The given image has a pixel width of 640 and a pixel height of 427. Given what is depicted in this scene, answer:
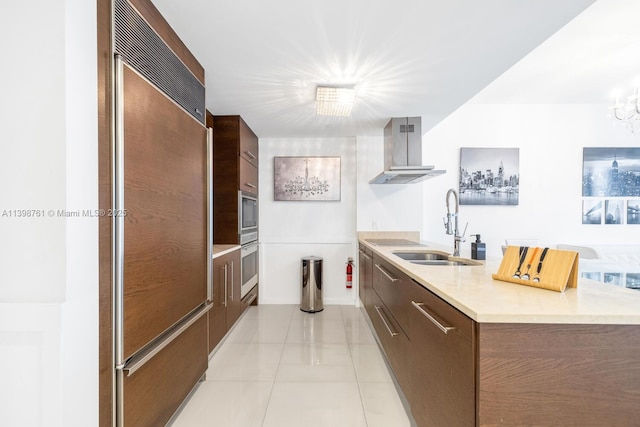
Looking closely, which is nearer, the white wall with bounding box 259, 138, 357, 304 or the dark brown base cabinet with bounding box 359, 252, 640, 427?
the dark brown base cabinet with bounding box 359, 252, 640, 427

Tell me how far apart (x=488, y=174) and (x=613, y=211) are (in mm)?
1694

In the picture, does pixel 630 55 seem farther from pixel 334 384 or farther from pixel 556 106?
pixel 334 384

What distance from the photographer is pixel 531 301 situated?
98 centimetres

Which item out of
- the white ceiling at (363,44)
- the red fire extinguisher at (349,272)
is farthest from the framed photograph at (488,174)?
the red fire extinguisher at (349,272)

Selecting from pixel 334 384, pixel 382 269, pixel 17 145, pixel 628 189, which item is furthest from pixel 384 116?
pixel 628 189

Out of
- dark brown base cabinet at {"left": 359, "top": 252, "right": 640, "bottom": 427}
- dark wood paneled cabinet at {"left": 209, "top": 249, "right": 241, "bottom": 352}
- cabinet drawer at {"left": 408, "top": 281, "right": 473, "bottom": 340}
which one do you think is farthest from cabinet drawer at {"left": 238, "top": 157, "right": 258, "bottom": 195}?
dark brown base cabinet at {"left": 359, "top": 252, "right": 640, "bottom": 427}

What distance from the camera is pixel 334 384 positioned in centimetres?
204

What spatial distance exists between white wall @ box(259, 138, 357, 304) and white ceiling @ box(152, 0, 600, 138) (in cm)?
122

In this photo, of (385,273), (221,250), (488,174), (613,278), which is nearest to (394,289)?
(385,273)

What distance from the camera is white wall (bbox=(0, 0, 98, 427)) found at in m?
0.95

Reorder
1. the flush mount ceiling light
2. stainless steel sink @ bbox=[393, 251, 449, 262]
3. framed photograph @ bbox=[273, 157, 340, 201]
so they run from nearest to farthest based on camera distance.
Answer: the flush mount ceiling light → stainless steel sink @ bbox=[393, 251, 449, 262] → framed photograph @ bbox=[273, 157, 340, 201]

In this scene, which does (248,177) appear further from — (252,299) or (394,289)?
(394,289)

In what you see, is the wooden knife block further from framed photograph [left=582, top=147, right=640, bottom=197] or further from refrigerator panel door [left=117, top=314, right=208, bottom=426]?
framed photograph [left=582, top=147, right=640, bottom=197]

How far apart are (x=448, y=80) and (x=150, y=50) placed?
6.61ft
